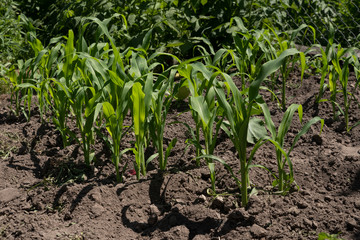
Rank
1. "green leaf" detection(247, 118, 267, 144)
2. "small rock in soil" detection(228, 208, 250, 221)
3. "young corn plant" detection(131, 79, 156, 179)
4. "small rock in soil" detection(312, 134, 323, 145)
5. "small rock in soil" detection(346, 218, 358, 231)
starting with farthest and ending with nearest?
"small rock in soil" detection(312, 134, 323, 145) → "green leaf" detection(247, 118, 267, 144) → "young corn plant" detection(131, 79, 156, 179) → "small rock in soil" detection(228, 208, 250, 221) → "small rock in soil" detection(346, 218, 358, 231)

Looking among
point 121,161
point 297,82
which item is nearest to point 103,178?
point 121,161

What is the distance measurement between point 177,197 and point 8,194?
892mm

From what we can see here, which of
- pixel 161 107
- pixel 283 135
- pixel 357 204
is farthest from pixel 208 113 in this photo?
pixel 357 204

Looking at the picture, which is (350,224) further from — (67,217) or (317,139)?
(67,217)

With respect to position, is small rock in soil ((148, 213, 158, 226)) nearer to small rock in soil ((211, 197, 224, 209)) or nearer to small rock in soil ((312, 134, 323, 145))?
small rock in soil ((211, 197, 224, 209))

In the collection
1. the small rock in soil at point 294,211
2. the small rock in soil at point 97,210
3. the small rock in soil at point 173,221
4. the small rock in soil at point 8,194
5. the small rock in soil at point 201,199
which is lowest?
the small rock in soil at point 173,221

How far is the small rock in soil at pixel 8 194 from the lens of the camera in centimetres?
270

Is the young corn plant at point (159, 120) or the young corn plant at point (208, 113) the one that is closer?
the young corn plant at point (208, 113)

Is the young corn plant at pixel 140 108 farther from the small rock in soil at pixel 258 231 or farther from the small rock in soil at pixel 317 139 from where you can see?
the small rock in soil at pixel 317 139

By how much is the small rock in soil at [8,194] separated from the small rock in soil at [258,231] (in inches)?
49.0

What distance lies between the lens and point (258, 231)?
7.30 ft

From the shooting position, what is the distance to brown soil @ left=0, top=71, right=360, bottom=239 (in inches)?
90.9

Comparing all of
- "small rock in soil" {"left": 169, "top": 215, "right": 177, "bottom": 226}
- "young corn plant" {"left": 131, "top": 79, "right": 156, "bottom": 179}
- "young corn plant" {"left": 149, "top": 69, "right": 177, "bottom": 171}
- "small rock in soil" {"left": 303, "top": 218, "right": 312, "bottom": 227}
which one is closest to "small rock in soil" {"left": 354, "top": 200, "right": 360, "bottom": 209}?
"small rock in soil" {"left": 303, "top": 218, "right": 312, "bottom": 227}

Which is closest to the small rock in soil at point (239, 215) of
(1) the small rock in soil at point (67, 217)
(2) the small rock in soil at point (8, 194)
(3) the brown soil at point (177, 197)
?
(3) the brown soil at point (177, 197)
